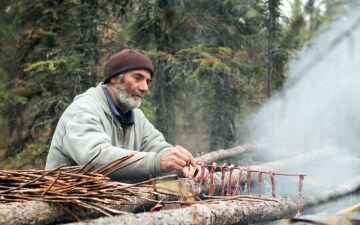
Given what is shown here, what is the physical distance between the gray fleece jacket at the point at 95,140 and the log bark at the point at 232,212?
750 millimetres

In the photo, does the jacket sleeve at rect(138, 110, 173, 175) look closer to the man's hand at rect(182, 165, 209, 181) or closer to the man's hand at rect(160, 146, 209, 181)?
the man's hand at rect(182, 165, 209, 181)

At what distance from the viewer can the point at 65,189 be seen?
304cm

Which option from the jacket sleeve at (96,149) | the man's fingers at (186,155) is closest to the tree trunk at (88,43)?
the jacket sleeve at (96,149)

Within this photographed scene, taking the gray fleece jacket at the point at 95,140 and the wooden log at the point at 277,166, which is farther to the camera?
the wooden log at the point at 277,166

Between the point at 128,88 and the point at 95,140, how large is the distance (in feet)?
2.85

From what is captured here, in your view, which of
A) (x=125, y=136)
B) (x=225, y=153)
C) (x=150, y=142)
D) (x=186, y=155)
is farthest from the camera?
(x=225, y=153)

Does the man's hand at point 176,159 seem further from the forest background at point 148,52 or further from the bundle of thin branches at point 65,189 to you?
the forest background at point 148,52

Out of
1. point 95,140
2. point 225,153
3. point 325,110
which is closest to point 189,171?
point 95,140

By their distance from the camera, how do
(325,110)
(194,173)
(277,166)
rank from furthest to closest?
1. (325,110)
2. (277,166)
3. (194,173)

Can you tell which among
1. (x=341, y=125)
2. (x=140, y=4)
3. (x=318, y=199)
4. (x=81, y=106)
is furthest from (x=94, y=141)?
(x=140, y=4)

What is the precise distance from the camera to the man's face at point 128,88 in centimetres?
482

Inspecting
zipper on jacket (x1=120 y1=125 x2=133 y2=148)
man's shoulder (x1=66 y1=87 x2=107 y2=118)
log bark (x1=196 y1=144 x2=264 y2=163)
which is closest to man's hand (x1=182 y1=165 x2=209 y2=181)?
zipper on jacket (x1=120 y1=125 x2=133 y2=148)

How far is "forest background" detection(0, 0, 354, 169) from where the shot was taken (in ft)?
35.6

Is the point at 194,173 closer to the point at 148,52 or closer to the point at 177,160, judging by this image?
the point at 177,160
